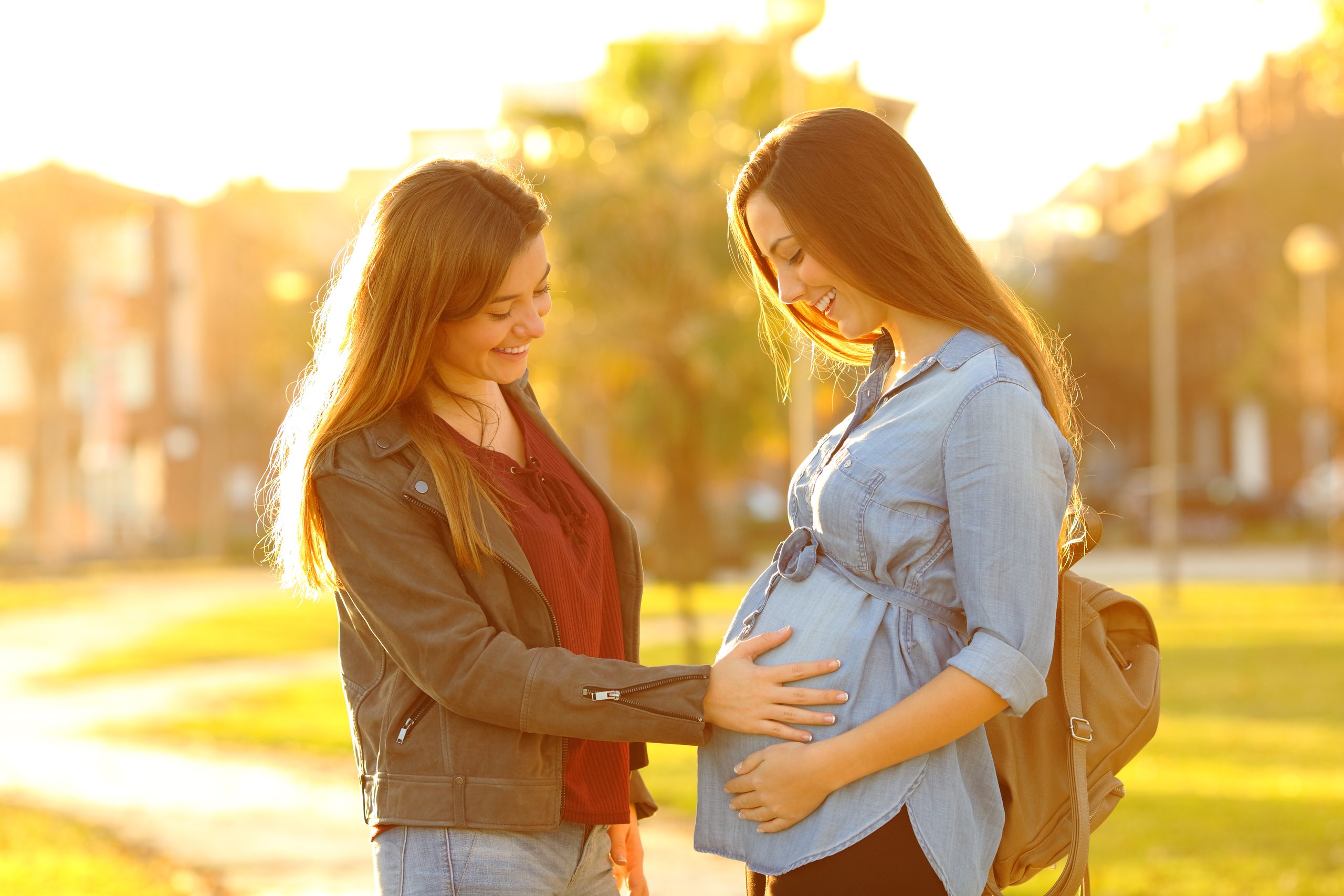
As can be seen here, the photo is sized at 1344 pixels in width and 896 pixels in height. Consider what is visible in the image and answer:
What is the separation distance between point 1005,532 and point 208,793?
25.6 ft

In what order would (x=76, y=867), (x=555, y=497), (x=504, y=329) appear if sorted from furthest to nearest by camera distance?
1. (x=76, y=867)
2. (x=555, y=497)
3. (x=504, y=329)

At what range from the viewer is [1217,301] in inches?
1668

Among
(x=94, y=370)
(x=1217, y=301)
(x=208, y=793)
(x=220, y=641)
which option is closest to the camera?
→ (x=208, y=793)

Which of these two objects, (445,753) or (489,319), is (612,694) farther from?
(489,319)

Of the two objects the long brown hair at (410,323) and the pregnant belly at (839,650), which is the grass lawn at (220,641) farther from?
the pregnant belly at (839,650)

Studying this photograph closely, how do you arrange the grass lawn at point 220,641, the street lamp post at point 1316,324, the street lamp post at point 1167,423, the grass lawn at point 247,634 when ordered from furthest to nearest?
the street lamp post at point 1316,324 → the street lamp post at point 1167,423 → the grass lawn at point 247,634 → the grass lawn at point 220,641

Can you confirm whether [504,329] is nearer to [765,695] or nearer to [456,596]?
[456,596]

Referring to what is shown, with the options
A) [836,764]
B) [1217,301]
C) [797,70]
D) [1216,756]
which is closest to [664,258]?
[797,70]

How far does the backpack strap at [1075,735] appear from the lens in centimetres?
233

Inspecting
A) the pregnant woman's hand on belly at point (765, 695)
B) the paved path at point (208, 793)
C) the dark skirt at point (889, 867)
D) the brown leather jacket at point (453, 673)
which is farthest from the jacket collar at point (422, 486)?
the paved path at point (208, 793)

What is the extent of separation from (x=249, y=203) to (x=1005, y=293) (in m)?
44.2

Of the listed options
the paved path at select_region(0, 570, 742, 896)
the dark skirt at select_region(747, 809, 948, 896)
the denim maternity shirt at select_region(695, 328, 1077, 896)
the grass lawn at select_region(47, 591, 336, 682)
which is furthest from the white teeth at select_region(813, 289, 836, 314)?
the grass lawn at select_region(47, 591, 336, 682)

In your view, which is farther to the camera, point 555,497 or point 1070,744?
point 555,497

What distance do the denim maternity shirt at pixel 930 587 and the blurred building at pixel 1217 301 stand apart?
28132 mm
